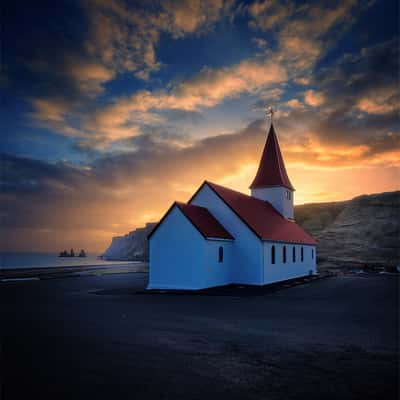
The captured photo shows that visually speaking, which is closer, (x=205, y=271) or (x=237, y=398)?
(x=237, y=398)

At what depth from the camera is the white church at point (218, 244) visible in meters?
25.2

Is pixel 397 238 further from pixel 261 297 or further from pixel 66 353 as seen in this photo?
pixel 66 353

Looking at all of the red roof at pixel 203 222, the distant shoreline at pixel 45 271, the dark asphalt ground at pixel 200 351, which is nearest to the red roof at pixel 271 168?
the red roof at pixel 203 222

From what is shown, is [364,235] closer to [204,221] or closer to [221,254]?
[221,254]

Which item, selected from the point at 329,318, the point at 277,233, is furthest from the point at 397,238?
the point at 329,318

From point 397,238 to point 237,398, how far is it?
75292 mm

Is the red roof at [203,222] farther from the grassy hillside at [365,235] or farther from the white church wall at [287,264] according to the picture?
the grassy hillside at [365,235]

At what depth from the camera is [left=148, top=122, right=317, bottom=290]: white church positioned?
25156 mm

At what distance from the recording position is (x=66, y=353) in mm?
8828

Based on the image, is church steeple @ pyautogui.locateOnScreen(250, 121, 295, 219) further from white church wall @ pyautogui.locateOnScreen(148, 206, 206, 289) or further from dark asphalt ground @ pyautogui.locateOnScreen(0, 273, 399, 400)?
dark asphalt ground @ pyautogui.locateOnScreen(0, 273, 399, 400)

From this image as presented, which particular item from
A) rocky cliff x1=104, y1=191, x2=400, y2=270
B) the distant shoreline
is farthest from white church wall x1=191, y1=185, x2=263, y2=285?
rocky cliff x1=104, y1=191, x2=400, y2=270

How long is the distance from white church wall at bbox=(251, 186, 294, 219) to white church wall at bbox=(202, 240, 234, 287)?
1252cm

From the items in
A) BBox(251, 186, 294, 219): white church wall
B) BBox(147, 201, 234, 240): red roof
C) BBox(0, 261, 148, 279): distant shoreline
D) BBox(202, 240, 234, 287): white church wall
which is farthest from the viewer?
BBox(0, 261, 148, 279): distant shoreline

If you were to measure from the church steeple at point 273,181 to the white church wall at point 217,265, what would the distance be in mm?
12585
